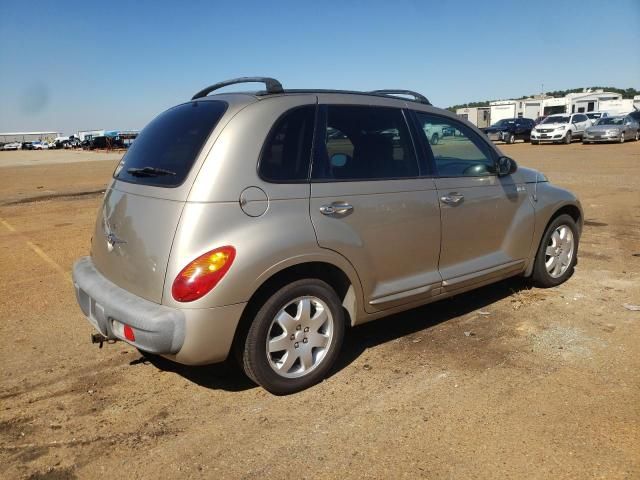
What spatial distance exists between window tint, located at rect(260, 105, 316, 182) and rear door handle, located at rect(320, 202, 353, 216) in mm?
221

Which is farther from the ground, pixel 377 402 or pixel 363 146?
pixel 363 146

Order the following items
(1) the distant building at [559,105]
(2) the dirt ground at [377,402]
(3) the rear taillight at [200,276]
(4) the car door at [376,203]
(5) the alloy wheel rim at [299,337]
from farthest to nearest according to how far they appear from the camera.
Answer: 1. (1) the distant building at [559,105]
2. (4) the car door at [376,203]
3. (5) the alloy wheel rim at [299,337]
4. (3) the rear taillight at [200,276]
5. (2) the dirt ground at [377,402]

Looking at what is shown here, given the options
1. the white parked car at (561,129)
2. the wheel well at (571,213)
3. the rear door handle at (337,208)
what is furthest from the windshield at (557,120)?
the rear door handle at (337,208)

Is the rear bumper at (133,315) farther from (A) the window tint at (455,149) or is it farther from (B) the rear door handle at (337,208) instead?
(A) the window tint at (455,149)

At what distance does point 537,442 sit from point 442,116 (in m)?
2.49

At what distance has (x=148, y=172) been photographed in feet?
11.1

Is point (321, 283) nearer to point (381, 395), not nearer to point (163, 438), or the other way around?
point (381, 395)

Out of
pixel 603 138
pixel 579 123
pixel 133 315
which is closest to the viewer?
pixel 133 315

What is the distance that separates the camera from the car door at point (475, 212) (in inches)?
159

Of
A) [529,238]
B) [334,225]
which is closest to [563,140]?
[529,238]

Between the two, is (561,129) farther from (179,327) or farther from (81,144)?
(81,144)

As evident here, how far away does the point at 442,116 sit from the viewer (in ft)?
13.9

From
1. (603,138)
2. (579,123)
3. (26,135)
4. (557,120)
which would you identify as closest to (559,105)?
(579,123)

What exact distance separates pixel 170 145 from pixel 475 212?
2307 mm
